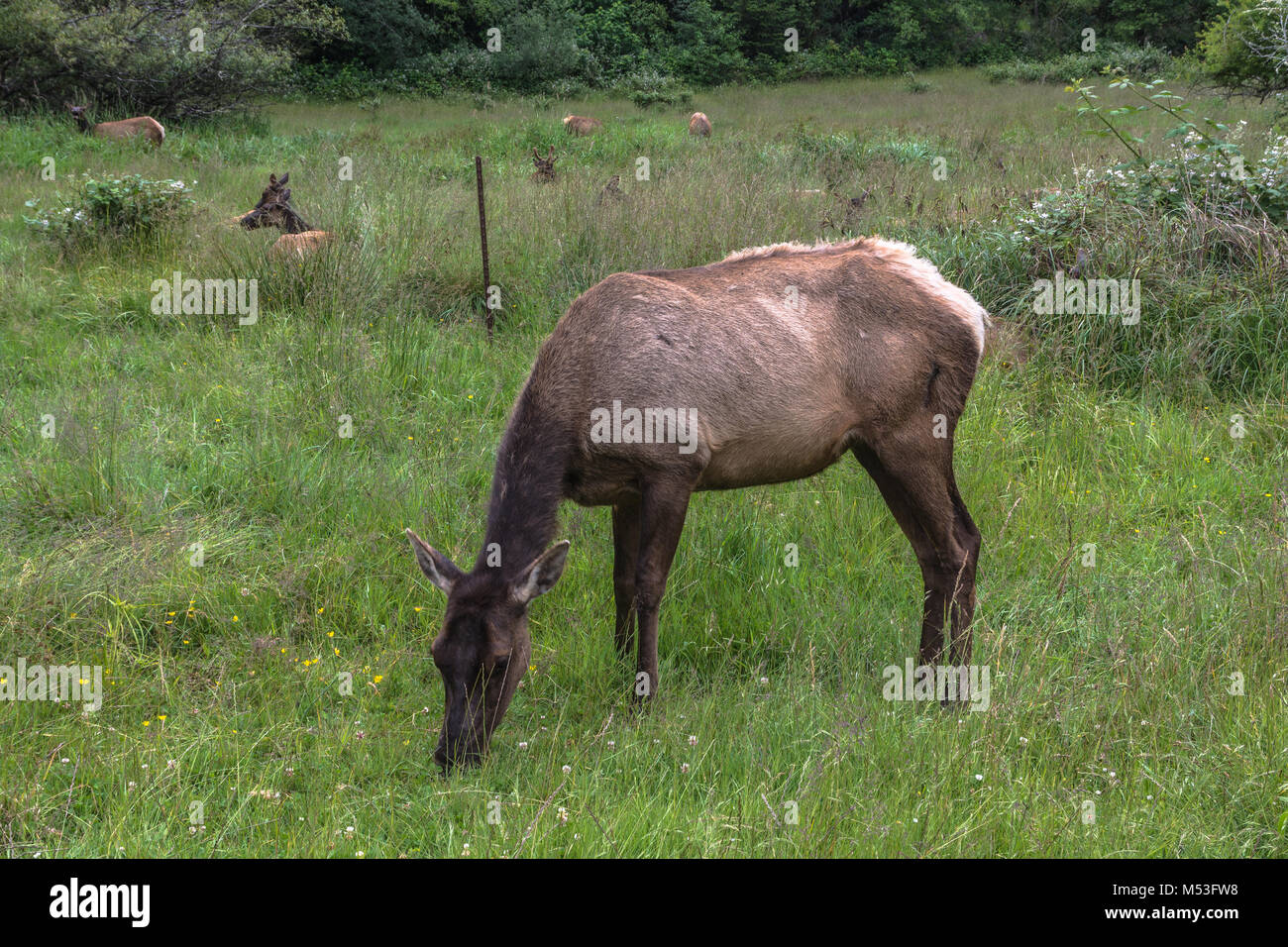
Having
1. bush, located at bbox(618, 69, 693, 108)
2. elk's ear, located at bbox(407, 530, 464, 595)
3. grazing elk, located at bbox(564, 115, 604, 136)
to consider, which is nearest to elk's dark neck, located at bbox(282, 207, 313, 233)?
elk's ear, located at bbox(407, 530, 464, 595)

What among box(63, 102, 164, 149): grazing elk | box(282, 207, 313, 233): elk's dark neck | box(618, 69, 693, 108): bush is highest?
box(618, 69, 693, 108): bush

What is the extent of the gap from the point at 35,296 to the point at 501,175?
7.00m

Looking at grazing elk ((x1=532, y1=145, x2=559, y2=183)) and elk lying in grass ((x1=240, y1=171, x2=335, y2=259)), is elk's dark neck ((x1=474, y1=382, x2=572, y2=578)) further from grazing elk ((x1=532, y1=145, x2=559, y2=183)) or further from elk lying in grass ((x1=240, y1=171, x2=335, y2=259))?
grazing elk ((x1=532, y1=145, x2=559, y2=183))

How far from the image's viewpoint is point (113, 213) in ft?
32.0

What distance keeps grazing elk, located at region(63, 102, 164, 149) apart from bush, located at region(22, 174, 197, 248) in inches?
267

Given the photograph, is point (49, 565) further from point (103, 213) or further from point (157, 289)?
point (103, 213)

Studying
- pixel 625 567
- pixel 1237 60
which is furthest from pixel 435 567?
pixel 1237 60

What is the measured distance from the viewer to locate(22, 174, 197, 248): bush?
31.7ft

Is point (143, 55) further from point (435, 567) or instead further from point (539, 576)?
point (539, 576)

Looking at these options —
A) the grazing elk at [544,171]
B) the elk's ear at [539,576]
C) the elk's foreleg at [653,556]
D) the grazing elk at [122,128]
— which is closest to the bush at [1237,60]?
the grazing elk at [544,171]

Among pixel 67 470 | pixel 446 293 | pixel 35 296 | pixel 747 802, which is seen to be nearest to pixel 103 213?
pixel 35 296

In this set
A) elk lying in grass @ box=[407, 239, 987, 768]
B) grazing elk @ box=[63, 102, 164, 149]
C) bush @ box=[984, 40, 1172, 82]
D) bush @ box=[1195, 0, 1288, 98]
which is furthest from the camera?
bush @ box=[984, 40, 1172, 82]

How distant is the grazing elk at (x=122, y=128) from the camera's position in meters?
16.1

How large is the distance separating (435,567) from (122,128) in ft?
50.5
